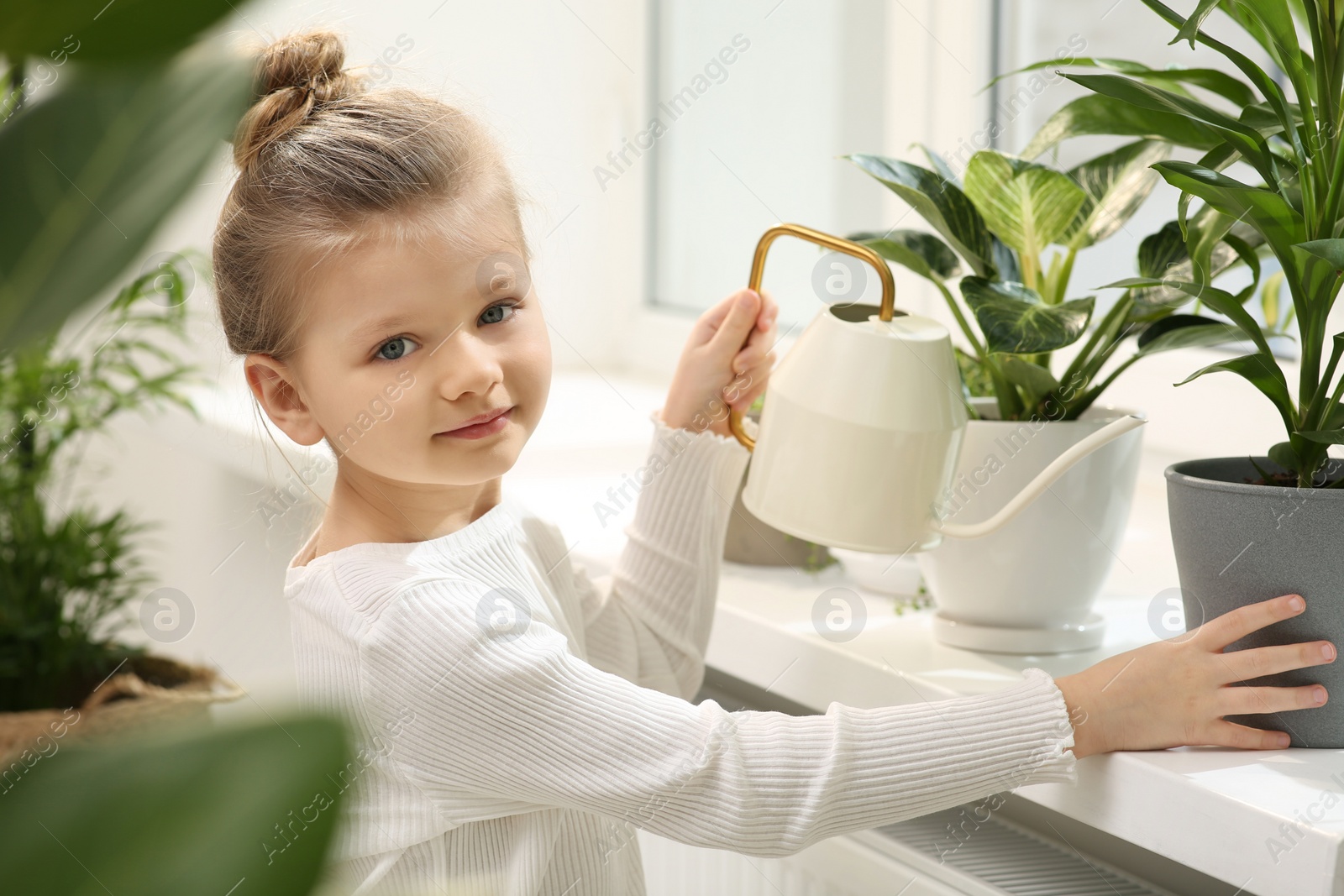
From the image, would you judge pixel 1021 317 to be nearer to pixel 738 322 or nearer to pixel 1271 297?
pixel 738 322

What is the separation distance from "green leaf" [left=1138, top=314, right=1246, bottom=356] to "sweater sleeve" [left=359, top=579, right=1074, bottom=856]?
26cm

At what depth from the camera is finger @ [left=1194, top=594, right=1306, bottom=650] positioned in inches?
28.0

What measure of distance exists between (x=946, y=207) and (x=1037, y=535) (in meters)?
0.26

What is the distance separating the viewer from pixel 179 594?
87.8 inches

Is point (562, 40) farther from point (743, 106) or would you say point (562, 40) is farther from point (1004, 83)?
point (1004, 83)

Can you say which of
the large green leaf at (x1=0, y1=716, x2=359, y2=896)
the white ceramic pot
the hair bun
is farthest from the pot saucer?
the large green leaf at (x1=0, y1=716, x2=359, y2=896)

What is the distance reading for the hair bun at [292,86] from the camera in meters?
0.87

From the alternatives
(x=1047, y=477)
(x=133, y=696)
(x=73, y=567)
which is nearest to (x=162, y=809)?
(x=1047, y=477)

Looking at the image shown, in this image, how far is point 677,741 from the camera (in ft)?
2.51

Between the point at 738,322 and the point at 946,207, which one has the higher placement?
the point at 946,207

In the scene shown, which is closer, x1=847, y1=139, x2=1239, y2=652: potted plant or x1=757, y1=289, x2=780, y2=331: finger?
x1=847, y1=139, x2=1239, y2=652: potted plant

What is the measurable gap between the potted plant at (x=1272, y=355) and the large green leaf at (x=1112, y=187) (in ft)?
0.34

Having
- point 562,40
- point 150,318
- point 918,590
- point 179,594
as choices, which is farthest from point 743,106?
point 179,594

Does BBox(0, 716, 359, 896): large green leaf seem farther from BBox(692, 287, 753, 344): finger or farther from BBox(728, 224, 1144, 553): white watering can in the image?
BBox(692, 287, 753, 344): finger
